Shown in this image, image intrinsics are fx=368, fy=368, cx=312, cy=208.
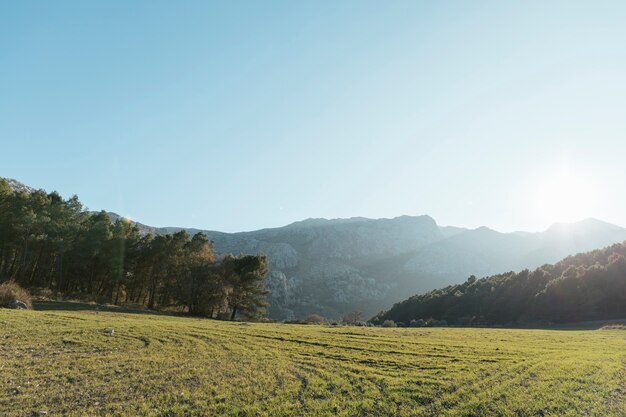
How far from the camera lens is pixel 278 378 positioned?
1900 centimetres

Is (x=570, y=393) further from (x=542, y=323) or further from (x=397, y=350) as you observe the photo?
(x=542, y=323)

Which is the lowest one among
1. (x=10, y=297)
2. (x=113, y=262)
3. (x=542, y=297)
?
(x=10, y=297)

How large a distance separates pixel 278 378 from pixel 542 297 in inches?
3889

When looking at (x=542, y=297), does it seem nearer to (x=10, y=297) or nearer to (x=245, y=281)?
(x=245, y=281)

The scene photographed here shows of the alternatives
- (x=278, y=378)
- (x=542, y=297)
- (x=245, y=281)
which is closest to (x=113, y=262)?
(x=245, y=281)

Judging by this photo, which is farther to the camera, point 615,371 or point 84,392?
point 615,371

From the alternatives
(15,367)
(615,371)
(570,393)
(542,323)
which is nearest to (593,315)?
(542,323)

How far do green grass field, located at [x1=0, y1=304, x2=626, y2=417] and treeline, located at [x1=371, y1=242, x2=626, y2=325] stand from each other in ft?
235

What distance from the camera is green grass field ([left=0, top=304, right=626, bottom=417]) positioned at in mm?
14492

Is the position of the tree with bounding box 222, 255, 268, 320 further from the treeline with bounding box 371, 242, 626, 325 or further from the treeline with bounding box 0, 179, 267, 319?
the treeline with bounding box 371, 242, 626, 325

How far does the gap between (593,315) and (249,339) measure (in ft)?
290

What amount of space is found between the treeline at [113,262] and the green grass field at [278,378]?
4798 cm

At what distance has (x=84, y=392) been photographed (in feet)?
49.0

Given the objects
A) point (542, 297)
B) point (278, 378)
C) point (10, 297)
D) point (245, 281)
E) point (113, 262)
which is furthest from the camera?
point (542, 297)
